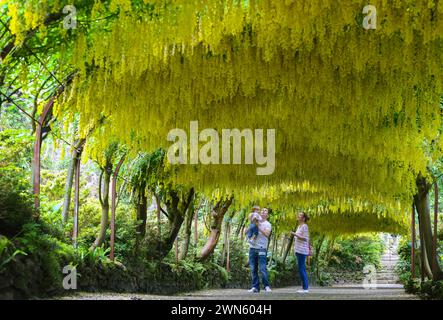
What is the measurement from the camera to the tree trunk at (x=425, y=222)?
8234mm

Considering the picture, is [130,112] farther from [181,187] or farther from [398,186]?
[398,186]

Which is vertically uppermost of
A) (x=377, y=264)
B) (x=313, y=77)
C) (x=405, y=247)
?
(x=313, y=77)

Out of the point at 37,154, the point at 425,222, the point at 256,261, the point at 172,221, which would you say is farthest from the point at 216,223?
the point at 37,154

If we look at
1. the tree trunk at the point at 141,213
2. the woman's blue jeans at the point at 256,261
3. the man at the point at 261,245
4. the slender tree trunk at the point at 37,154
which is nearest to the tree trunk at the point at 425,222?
the man at the point at 261,245

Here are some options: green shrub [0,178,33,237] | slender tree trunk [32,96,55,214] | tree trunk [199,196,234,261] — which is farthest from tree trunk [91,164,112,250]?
tree trunk [199,196,234,261]

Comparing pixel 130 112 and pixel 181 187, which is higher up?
pixel 130 112

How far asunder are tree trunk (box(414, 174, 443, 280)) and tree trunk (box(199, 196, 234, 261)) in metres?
5.09

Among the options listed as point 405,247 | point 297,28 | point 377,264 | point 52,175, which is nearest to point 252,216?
point 297,28

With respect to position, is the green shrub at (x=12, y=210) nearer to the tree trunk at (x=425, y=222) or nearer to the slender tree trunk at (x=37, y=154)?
the slender tree trunk at (x=37, y=154)

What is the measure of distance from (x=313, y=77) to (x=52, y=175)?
27.7 ft

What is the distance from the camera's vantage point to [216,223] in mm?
13445

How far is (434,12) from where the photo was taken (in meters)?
4.29

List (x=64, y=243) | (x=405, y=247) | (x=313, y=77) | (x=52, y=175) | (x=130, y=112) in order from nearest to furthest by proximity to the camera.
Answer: (x=313, y=77)
(x=130, y=112)
(x=64, y=243)
(x=52, y=175)
(x=405, y=247)

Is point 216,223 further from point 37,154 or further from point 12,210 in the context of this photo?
point 12,210
